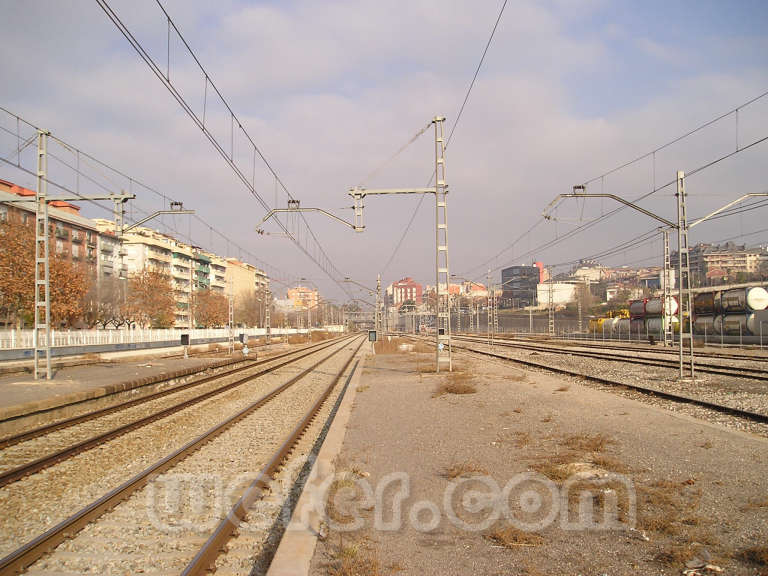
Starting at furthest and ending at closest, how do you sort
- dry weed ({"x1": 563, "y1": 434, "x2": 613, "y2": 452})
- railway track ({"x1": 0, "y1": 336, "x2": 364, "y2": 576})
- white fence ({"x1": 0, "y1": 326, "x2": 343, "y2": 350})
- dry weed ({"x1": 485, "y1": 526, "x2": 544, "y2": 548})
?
white fence ({"x1": 0, "y1": 326, "x2": 343, "y2": 350})
dry weed ({"x1": 563, "y1": 434, "x2": 613, "y2": 452})
dry weed ({"x1": 485, "y1": 526, "x2": 544, "y2": 548})
railway track ({"x1": 0, "y1": 336, "x2": 364, "y2": 576})

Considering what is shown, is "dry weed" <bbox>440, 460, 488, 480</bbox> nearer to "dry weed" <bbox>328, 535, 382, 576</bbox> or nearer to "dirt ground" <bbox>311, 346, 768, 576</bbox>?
"dirt ground" <bbox>311, 346, 768, 576</bbox>

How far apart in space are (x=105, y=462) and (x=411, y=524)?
611cm

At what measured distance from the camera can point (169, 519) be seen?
6.51 meters

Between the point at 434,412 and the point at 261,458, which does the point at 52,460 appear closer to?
the point at 261,458

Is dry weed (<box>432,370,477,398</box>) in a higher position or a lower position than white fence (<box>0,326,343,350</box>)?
lower

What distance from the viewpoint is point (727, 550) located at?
16.5 ft

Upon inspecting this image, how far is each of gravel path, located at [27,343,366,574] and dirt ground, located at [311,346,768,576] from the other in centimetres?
140

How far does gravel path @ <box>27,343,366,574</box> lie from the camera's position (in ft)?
17.5

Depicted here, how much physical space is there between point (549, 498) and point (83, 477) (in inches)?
264

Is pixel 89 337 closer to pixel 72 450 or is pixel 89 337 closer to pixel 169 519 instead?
pixel 72 450

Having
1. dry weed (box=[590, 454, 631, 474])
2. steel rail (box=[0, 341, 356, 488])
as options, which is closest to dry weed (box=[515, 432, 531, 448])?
dry weed (box=[590, 454, 631, 474])

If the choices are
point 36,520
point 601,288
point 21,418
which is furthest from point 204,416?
point 601,288

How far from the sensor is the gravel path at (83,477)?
657cm

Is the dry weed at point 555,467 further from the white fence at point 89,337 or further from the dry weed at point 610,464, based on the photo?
the white fence at point 89,337
